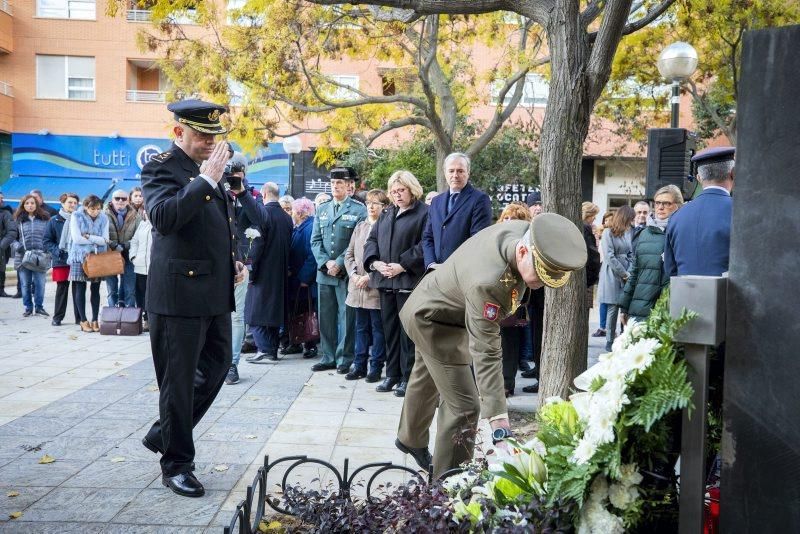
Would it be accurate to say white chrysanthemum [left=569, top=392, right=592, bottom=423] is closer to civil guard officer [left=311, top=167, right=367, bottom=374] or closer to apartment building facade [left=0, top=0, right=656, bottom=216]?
civil guard officer [left=311, top=167, right=367, bottom=374]

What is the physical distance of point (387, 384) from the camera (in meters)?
8.27

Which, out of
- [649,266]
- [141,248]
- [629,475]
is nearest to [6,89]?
[141,248]

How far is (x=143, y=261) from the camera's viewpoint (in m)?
11.9

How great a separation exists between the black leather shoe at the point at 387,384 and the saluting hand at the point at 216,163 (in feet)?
13.4

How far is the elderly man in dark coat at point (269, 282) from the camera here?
970cm

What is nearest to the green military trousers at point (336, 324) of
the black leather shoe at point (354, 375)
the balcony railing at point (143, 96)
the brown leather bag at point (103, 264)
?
the black leather shoe at point (354, 375)

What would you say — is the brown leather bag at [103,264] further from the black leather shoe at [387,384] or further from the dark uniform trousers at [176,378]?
the dark uniform trousers at [176,378]

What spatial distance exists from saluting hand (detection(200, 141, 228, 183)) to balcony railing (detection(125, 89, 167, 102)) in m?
27.8

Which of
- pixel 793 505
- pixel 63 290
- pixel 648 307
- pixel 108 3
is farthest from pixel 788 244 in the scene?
pixel 63 290

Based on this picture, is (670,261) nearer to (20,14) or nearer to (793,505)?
(793,505)

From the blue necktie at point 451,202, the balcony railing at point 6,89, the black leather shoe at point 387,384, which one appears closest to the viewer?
the blue necktie at point 451,202

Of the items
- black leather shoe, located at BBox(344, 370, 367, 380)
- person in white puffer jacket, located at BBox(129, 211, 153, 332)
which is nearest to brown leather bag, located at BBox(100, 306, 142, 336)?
person in white puffer jacket, located at BBox(129, 211, 153, 332)

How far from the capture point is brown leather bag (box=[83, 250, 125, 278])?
12.2m

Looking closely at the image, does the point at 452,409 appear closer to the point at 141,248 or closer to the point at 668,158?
the point at 668,158
